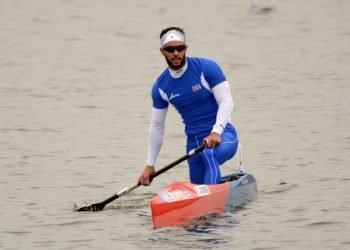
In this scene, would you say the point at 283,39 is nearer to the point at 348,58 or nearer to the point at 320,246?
the point at 348,58

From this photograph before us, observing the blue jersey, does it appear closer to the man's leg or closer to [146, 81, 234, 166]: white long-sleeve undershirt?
[146, 81, 234, 166]: white long-sleeve undershirt

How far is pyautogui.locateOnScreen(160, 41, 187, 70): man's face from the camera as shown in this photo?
42.5ft

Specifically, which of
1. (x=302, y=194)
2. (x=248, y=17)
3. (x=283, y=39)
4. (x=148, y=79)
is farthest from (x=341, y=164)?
(x=248, y=17)

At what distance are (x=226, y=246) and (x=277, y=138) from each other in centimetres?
719

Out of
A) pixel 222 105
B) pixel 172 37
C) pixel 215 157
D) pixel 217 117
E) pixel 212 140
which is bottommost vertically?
pixel 215 157

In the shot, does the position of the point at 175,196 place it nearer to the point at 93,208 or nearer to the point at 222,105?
the point at 222,105

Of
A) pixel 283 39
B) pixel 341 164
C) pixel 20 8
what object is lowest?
pixel 341 164

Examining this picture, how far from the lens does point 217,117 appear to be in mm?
13094

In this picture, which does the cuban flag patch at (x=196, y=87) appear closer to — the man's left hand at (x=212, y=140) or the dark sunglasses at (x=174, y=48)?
the dark sunglasses at (x=174, y=48)

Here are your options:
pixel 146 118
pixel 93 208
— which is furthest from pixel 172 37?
pixel 146 118

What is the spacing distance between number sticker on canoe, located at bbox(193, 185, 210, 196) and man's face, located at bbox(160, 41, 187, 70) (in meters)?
1.33

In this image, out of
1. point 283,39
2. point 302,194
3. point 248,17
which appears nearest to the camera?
point 302,194

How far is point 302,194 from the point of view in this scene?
14.8 meters

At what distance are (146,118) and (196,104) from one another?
8.04 metres
